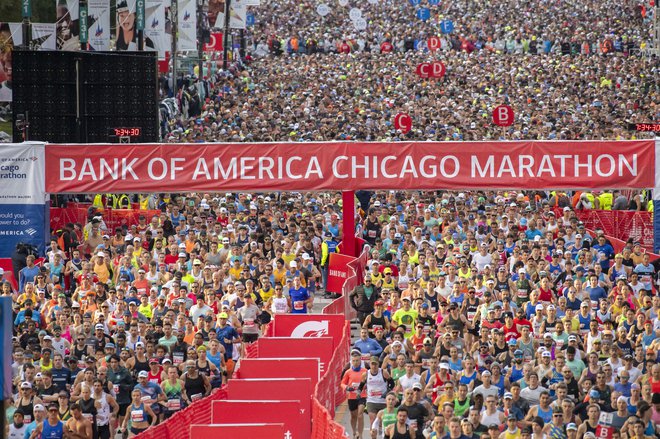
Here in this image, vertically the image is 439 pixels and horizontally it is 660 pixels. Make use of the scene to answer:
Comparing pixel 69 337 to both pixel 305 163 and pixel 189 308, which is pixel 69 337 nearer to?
pixel 189 308

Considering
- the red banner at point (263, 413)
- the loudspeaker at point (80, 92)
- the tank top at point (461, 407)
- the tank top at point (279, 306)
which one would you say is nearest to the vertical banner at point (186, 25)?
the loudspeaker at point (80, 92)

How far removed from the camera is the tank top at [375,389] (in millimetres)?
19500

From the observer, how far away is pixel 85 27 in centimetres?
4097

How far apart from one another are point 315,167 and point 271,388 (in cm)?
944

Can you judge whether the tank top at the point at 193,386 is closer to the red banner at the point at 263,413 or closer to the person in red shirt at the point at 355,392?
the red banner at the point at 263,413

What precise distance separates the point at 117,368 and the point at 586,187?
11225 millimetres

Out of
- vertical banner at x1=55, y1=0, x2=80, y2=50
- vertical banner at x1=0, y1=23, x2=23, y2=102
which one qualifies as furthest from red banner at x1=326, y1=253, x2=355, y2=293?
vertical banner at x1=0, y1=23, x2=23, y2=102

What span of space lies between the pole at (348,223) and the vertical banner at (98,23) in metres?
15.2

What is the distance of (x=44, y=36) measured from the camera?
146 ft

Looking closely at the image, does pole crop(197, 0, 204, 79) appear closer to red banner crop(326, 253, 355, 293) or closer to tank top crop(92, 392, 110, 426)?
red banner crop(326, 253, 355, 293)

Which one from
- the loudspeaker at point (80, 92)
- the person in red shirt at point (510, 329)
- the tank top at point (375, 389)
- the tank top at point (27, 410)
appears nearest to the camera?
the tank top at point (27, 410)

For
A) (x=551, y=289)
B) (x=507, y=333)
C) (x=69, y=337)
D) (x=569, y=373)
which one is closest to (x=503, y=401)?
(x=569, y=373)

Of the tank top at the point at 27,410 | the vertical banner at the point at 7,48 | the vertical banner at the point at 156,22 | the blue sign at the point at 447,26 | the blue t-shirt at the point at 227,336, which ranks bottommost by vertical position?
the tank top at the point at 27,410

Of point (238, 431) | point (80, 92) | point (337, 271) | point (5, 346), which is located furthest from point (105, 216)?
point (5, 346)
